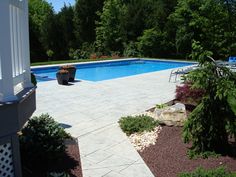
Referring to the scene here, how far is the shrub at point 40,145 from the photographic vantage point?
5281mm

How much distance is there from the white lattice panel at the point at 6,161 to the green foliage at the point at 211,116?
299 cm

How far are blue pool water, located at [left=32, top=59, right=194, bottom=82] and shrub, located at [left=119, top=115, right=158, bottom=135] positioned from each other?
8.88 metres

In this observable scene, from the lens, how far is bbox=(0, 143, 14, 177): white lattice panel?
453 centimetres

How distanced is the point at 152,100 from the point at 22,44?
603 centimetres

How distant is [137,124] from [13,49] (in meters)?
3.55

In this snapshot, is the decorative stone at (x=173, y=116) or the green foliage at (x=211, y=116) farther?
the decorative stone at (x=173, y=116)

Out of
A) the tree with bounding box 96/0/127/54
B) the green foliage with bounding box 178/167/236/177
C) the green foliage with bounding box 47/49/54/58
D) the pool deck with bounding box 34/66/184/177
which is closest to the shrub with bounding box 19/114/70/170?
the pool deck with bounding box 34/66/184/177

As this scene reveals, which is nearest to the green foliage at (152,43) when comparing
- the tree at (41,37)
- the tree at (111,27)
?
the tree at (111,27)

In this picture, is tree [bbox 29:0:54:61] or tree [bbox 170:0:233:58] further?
tree [bbox 29:0:54:61]

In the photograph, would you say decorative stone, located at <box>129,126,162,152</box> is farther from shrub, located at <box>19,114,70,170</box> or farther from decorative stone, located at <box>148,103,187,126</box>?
shrub, located at <box>19,114,70,170</box>

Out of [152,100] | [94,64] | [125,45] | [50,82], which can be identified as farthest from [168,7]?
[152,100]

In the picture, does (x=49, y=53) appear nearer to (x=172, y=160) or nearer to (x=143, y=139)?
(x=143, y=139)

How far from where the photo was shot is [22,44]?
5.48 metres

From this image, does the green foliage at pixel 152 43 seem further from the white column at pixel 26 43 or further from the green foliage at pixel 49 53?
the white column at pixel 26 43
